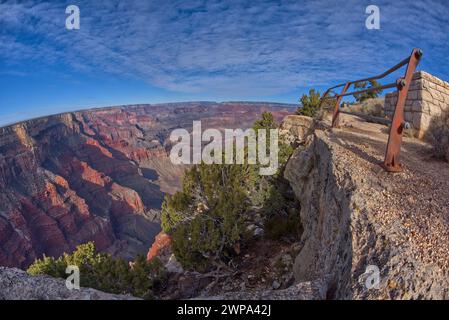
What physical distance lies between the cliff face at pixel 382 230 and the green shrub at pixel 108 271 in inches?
190

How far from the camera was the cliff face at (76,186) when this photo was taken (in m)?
55.5

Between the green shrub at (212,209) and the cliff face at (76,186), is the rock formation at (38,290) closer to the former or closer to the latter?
the green shrub at (212,209)

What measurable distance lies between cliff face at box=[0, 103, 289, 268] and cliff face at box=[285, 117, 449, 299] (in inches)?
2256

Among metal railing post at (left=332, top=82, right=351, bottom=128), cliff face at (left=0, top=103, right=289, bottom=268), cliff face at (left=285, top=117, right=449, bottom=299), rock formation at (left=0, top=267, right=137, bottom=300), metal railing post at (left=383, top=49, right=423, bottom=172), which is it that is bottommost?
cliff face at (left=0, top=103, right=289, bottom=268)

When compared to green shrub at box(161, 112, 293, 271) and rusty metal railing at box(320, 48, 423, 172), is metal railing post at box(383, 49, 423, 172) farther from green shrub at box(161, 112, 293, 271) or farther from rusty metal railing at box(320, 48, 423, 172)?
green shrub at box(161, 112, 293, 271)

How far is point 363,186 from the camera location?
3.38 meters

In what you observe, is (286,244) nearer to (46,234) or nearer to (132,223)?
(46,234)

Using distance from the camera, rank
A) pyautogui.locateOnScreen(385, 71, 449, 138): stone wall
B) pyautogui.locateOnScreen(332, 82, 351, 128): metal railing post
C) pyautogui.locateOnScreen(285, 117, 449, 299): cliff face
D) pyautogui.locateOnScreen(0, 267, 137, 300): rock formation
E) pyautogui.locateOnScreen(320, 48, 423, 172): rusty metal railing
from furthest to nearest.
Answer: pyautogui.locateOnScreen(385, 71, 449, 138): stone wall < pyautogui.locateOnScreen(332, 82, 351, 128): metal railing post < pyautogui.locateOnScreen(320, 48, 423, 172): rusty metal railing < pyautogui.locateOnScreen(0, 267, 137, 300): rock formation < pyautogui.locateOnScreen(285, 117, 449, 299): cliff face

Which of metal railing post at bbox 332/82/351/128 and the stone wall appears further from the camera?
the stone wall

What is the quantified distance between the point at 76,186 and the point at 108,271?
85910mm

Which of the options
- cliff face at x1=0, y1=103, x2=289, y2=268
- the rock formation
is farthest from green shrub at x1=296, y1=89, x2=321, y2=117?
cliff face at x1=0, y1=103, x2=289, y2=268

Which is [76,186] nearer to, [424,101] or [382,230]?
[424,101]

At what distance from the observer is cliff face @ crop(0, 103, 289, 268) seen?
55.5 m
